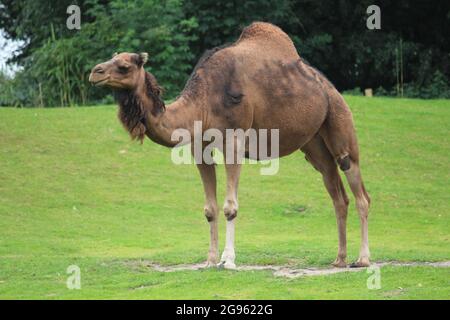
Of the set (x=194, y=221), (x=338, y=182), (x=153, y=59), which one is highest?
(x=153, y=59)

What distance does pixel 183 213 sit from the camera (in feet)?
58.6

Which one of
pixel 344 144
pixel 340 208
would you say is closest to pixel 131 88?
pixel 344 144

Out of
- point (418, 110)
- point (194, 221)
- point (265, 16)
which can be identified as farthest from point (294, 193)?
point (265, 16)

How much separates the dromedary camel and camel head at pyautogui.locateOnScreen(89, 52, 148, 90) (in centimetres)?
1

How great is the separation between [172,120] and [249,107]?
96 cm

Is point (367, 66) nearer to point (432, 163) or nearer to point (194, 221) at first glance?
point (432, 163)

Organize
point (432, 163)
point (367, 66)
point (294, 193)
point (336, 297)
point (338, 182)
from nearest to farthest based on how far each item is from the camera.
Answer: point (336, 297)
point (338, 182)
point (294, 193)
point (432, 163)
point (367, 66)

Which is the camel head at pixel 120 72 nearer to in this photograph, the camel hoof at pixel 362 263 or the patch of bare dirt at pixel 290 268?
the patch of bare dirt at pixel 290 268

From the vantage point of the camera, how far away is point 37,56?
28.3 meters

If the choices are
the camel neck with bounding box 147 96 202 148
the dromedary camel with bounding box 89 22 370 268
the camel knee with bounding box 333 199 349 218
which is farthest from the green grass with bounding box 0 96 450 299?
the camel neck with bounding box 147 96 202 148

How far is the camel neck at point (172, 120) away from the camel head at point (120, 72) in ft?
1.37

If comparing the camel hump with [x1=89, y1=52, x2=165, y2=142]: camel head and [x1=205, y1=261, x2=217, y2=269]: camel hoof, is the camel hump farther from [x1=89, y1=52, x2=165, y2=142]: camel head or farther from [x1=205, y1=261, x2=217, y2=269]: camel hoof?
[x1=205, y1=261, x2=217, y2=269]: camel hoof

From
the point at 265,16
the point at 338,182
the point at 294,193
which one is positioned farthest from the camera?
the point at 265,16

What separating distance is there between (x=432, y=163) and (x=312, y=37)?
1028 cm
